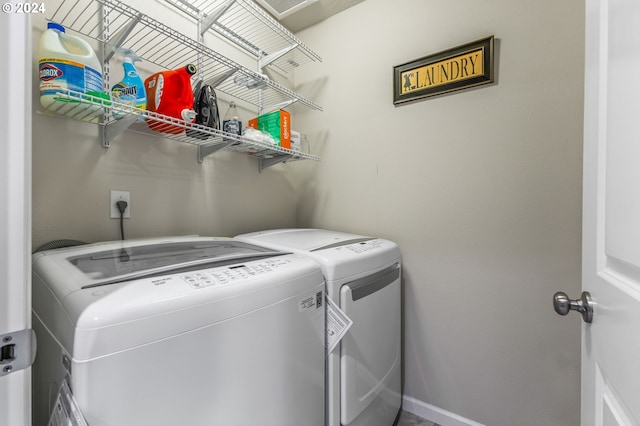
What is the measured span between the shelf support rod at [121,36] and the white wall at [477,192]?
125 centimetres

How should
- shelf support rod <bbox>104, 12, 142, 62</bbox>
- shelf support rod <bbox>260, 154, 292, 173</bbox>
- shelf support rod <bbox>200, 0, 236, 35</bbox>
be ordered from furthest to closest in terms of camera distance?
shelf support rod <bbox>260, 154, 292, 173</bbox>
shelf support rod <bbox>200, 0, 236, 35</bbox>
shelf support rod <bbox>104, 12, 142, 62</bbox>

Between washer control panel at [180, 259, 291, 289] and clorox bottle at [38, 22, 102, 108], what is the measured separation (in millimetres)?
720

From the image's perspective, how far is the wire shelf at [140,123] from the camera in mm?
929

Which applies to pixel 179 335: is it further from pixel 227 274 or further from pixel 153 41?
pixel 153 41

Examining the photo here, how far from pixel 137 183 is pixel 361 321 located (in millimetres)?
1180

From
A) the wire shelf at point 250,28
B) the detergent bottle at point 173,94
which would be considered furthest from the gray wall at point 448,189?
the wire shelf at point 250,28

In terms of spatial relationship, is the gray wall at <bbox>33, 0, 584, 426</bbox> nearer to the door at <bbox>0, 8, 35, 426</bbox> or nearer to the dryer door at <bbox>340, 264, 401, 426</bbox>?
the dryer door at <bbox>340, 264, 401, 426</bbox>

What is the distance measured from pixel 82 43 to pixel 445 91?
162cm

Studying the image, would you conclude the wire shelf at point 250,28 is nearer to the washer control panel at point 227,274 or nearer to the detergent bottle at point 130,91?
the detergent bottle at point 130,91

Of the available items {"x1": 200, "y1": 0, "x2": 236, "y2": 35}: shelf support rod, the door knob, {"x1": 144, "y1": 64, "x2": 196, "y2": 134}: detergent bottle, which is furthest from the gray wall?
the door knob

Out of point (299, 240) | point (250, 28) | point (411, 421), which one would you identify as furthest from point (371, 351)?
point (250, 28)

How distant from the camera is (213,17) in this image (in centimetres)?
141

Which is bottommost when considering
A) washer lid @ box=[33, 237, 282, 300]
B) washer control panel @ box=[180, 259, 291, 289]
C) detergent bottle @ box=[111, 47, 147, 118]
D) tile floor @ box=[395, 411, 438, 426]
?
tile floor @ box=[395, 411, 438, 426]

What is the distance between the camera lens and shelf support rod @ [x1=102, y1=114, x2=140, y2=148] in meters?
1.09
